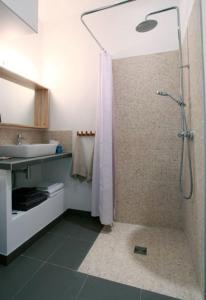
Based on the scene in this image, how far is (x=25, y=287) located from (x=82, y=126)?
169 centimetres

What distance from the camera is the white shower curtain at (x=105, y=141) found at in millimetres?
1945

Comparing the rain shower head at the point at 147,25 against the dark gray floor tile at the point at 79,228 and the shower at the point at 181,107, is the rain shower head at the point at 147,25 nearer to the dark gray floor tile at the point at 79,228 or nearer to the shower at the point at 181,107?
the shower at the point at 181,107

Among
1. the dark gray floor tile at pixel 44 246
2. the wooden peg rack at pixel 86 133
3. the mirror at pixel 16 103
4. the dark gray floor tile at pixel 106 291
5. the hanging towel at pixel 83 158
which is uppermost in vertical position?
the mirror at pixel 16 103

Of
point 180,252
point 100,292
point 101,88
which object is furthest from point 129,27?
point 100,292

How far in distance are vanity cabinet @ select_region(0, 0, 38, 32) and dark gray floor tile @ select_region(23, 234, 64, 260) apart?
1929 mm

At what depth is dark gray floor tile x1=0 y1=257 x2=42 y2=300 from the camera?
1184 mm

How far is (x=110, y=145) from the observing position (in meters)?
1.97

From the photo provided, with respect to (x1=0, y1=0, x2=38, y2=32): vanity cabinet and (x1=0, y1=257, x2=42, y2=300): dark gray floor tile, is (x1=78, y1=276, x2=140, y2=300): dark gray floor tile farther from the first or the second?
(x1=0, y1=0, x2=38, y2=32): vanity cabinet

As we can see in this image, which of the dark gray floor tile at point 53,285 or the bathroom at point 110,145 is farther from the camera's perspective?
the bathroom at point 110,145

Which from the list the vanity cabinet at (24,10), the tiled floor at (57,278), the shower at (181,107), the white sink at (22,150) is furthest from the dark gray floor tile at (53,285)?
the vanity cabinet at (24,10)

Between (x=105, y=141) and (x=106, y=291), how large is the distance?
1.29 m

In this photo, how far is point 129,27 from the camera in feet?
7.11

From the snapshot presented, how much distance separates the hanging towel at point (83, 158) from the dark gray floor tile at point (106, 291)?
1.16 metres

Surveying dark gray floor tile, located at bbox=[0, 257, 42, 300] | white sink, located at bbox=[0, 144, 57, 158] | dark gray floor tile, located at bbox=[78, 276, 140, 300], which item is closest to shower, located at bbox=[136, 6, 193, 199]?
dark gray floor tile, located at bbox=[78, 276, 140, 300]
